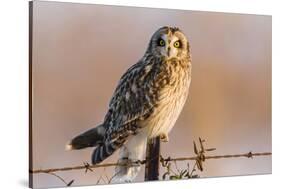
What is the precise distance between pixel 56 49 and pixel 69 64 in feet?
0.38

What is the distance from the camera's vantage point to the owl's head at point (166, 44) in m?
3.56

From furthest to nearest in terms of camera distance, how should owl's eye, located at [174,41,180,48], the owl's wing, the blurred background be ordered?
owl's eye, located at [174,41,180,48], the owl's wing, the blurred background

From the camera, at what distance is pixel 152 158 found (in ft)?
11.8

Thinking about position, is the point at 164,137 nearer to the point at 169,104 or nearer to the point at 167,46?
the point at 169,104

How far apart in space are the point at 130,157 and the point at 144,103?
342 mm

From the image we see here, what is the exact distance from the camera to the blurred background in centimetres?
330

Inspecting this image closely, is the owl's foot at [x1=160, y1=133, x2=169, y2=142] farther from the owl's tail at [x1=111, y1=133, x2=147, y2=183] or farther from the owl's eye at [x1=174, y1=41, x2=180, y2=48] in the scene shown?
the owl's eye at [x1=174, y1=41, x2=180, y2=48]

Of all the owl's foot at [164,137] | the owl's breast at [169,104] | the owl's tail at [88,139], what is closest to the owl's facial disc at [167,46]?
the owl's breast at [169,104]

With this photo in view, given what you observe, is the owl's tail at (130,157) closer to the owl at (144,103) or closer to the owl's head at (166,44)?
the owl at (144,103)

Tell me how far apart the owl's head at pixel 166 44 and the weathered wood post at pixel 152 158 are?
0.53 metres

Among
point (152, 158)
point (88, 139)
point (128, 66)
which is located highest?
point (128, 66)

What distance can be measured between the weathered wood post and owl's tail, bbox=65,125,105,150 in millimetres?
316

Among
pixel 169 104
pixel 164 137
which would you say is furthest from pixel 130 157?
pixel 169 104

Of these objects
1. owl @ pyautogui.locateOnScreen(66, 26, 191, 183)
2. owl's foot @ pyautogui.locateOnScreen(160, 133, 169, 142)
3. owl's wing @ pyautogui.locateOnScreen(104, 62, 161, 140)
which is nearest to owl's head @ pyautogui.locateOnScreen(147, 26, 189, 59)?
owl @ pyautogui.locateOnScreen(66, 26, 191, 183)
